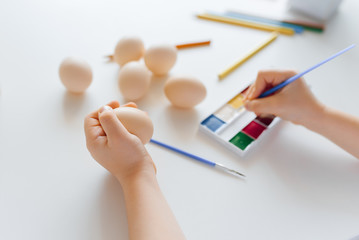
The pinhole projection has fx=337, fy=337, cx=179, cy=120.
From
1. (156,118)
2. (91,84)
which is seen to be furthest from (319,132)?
(91,84)

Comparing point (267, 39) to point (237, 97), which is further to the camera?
point (267, 39)

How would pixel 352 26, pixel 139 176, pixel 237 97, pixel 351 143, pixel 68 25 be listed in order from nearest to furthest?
pixel 139 176 < pixel 351 143 < pixel 237 97 < pixel 68 25 < pixel 352 26

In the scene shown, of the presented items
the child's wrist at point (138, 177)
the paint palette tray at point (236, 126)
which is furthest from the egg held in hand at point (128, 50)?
the child's wrist at point (138, 177)

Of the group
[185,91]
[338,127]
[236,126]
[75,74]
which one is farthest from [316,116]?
[75,74]

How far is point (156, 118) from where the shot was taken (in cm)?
73

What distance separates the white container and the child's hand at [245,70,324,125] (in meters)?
0.47

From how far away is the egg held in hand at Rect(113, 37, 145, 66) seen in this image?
0.81 m

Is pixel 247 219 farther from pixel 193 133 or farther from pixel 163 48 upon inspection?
pixel 163 48

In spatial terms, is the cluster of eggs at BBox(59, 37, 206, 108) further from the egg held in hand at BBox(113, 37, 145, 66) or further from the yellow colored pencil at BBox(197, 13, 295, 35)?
the yellow colored pencil at BBox(197, 13, 295, 35)

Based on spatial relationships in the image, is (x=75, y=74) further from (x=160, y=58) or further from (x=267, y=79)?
(x=267, y=79)

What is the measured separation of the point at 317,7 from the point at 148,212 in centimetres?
89

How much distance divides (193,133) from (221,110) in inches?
3.7

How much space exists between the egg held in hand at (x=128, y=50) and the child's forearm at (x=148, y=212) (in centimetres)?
36

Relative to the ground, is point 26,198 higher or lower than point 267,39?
lower
